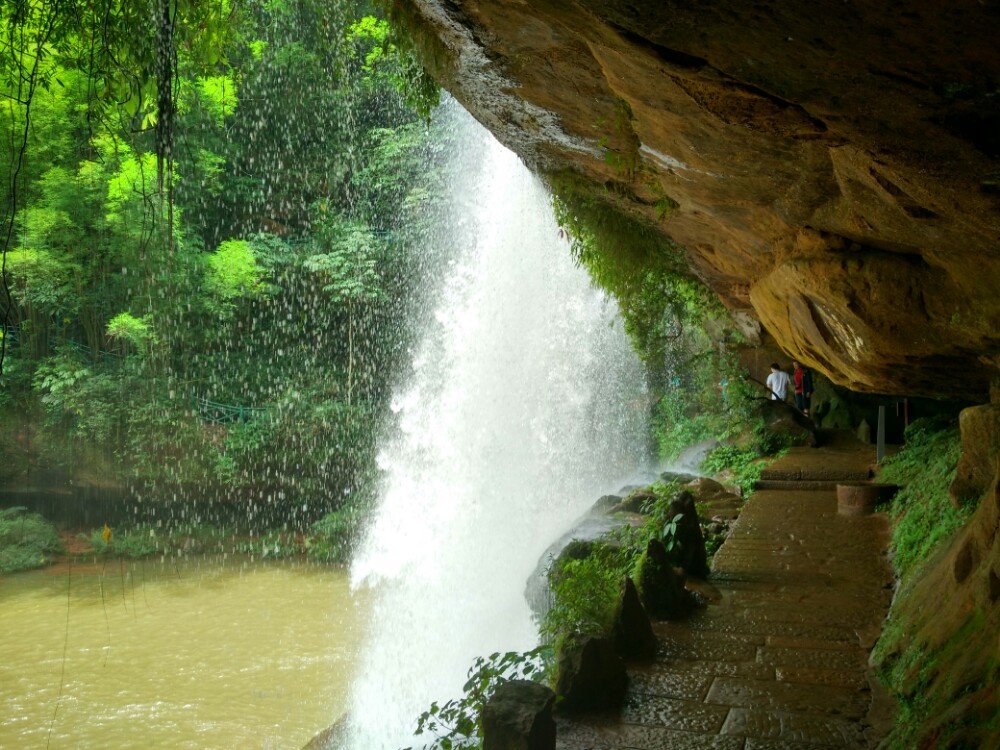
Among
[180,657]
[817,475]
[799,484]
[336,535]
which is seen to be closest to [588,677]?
[799,484]

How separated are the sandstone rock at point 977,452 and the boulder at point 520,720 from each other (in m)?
2.81

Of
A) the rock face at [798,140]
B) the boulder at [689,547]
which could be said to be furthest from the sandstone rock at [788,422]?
the boulder at [689,547]

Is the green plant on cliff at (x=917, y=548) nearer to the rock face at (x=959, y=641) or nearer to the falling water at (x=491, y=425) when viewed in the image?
the rock face at (x=959, y=641)

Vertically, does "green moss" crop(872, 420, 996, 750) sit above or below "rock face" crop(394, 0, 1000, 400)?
below

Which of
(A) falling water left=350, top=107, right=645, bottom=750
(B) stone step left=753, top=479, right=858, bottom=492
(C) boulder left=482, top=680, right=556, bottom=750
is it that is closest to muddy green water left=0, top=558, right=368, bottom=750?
(A) falling water left=350, top=107, right=645, bottom=750

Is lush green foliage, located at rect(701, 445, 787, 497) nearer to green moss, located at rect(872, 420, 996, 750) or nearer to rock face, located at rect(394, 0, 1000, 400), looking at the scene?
green moss, located at rect(872, 420, 996, 750)

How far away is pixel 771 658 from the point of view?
4.82 meters

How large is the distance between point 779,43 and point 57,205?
1647cm

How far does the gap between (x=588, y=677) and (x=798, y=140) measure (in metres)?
2.79

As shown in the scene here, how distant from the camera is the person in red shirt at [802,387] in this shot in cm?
1518

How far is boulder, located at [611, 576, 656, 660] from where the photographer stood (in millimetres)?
4973

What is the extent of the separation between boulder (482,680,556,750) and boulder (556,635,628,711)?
591mm

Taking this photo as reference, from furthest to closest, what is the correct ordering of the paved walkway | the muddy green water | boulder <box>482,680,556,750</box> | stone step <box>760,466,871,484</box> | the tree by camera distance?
the tree < stone step <box>760,466,871,484</box> < the muddy green water < the paved walkway < boulder <box>482,680,556,750</box>

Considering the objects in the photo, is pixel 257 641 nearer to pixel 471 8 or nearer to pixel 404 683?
pixel 404 683
